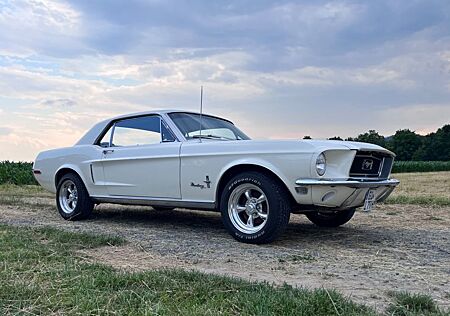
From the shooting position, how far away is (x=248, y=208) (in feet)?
16.9

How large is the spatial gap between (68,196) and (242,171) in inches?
132

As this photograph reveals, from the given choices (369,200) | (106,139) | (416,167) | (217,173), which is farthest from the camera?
(416,167)

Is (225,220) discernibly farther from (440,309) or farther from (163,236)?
(440,309)

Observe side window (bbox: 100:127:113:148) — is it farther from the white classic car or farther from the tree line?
the tree line

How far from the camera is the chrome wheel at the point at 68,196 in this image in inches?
281

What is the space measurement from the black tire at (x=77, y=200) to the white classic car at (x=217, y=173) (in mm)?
15

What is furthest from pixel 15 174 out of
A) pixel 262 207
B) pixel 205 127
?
pixel 262 207

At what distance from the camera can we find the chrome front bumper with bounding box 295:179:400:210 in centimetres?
464

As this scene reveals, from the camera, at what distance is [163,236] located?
17.9 feet

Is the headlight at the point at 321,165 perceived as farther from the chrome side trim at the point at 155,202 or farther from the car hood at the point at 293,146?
the chrome side trim at the point at 155,202

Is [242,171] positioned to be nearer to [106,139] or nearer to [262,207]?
[262,207]

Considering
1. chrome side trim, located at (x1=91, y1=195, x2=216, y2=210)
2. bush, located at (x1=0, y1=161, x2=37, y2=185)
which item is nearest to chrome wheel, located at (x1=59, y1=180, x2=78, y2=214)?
chrome side trim, located at (x1=91, y1=195, x2=216, y2=210)

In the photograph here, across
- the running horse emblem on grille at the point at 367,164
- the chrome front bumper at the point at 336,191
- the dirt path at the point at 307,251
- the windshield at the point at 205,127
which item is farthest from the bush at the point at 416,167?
the chrome front bumper at the point at 336,191

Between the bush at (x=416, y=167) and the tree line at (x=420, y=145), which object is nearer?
the bush at (x=416, y=167)
